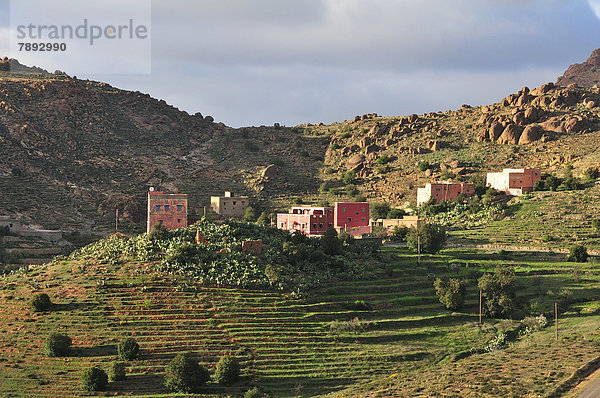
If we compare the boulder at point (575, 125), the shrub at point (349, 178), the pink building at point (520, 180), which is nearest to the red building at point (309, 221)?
the pink building at point (520, 180)

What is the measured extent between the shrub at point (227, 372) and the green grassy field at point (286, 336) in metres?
0.61

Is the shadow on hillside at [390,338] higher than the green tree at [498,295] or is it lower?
lower

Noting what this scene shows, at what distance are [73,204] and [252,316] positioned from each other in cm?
5735

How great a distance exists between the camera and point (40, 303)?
49.4m

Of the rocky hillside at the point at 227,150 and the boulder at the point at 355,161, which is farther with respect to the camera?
→ the boulder at the point at 355,161

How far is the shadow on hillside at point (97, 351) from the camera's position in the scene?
45.0 metres

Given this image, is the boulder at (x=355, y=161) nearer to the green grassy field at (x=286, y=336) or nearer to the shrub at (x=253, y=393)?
the green grassy field at (x=286, y=336)

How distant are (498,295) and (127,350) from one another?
2965cm

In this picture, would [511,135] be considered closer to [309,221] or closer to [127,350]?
[309,221]

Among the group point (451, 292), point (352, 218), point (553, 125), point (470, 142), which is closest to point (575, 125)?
point (553, 125)

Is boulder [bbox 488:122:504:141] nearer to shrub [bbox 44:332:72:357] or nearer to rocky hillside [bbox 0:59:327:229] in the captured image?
rocky hillside [bbox 0:59:327:229]

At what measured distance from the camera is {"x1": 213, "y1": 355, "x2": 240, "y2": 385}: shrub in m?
42.1

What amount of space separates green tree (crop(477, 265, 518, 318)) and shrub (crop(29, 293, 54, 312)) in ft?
111

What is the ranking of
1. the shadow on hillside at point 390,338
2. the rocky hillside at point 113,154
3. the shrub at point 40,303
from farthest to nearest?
the rocky hillside at point 113,154 < the shrub at point 40,303 < the shadow on hillside at point 390,338
